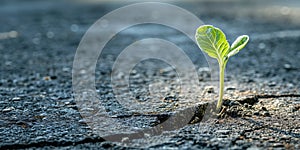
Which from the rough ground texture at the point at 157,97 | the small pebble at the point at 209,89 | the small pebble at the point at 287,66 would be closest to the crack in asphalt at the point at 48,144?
the rough ground texture at the point at 157,97

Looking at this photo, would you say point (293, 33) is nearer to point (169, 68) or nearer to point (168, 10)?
point (169, 68)

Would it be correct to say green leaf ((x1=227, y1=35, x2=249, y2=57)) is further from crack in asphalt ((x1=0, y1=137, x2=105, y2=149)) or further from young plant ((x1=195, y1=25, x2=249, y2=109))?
crack in asphalt ((x1=0, y1=137, x2=105, y2=149))

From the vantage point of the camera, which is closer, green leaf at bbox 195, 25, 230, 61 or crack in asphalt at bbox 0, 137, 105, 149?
crack in asphalt at bbox 0, 137, 105, 149

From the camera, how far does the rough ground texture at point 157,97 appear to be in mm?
1304

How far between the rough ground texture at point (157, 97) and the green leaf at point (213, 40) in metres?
0.23

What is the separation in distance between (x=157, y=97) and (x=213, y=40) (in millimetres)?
507

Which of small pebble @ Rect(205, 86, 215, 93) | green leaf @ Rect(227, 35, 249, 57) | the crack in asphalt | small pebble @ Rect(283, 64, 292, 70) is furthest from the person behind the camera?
small pebble @ Rect(283, 64, 292, 70)

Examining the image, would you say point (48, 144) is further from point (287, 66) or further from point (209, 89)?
point (287, 66)

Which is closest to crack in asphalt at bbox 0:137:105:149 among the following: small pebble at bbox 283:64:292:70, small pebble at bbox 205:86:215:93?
small pebble at bbox 205:86:215:93

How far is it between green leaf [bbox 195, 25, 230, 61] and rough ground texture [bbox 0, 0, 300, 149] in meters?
0.23

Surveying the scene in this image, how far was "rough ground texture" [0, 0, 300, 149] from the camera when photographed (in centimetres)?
130

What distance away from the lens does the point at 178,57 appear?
292 cm

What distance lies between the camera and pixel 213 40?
144 cm

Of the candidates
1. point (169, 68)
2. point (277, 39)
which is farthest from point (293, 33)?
point (169, 68)
